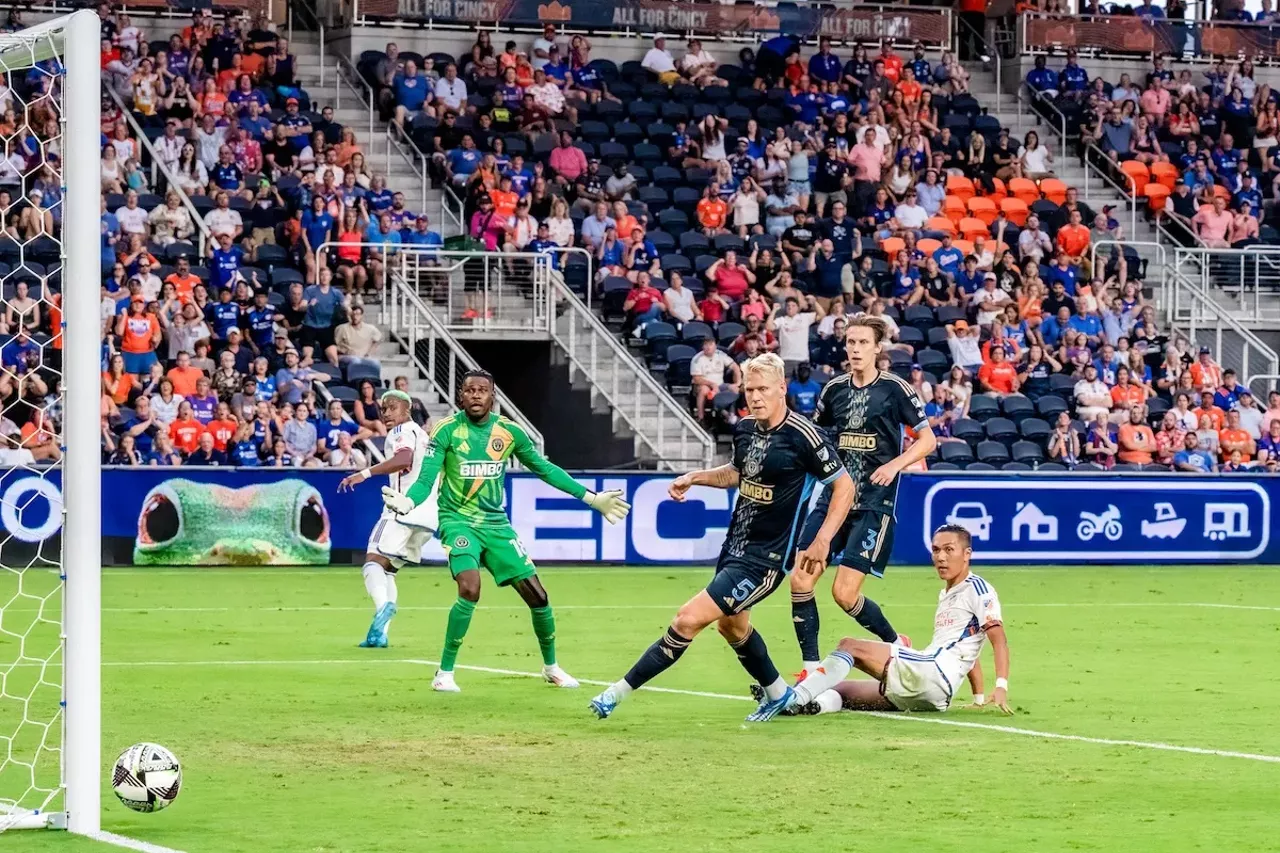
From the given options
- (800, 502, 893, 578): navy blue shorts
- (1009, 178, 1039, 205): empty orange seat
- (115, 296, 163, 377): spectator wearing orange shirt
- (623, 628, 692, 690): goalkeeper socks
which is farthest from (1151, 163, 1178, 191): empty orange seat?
(623, 628, 692, 690): goalkeeper socks

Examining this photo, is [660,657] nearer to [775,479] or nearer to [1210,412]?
[775,479]

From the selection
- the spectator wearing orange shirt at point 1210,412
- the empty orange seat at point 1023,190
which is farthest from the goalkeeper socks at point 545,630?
the empty orange seat at point 1023,190

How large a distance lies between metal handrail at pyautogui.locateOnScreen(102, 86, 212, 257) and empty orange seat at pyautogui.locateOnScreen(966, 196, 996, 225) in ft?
41.0

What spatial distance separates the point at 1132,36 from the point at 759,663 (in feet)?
98.8

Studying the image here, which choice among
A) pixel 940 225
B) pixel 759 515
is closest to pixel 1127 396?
pixel 940 225

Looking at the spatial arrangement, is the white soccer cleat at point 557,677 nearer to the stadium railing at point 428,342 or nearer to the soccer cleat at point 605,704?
the soccer cleat at point 605,704

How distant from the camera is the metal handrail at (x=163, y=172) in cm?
2861

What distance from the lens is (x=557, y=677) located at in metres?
14.1

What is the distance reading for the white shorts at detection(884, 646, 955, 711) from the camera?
12.5 metres

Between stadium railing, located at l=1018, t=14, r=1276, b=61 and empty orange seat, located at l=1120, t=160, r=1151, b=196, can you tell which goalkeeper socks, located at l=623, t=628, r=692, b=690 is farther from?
stadium railing, located at l=1018, t=14, r=1276, b=61

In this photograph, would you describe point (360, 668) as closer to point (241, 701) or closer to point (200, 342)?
point (241, 701)

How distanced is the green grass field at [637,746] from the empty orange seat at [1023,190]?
17.2m

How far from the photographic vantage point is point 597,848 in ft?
27.1

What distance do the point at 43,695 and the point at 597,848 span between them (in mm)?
5875
